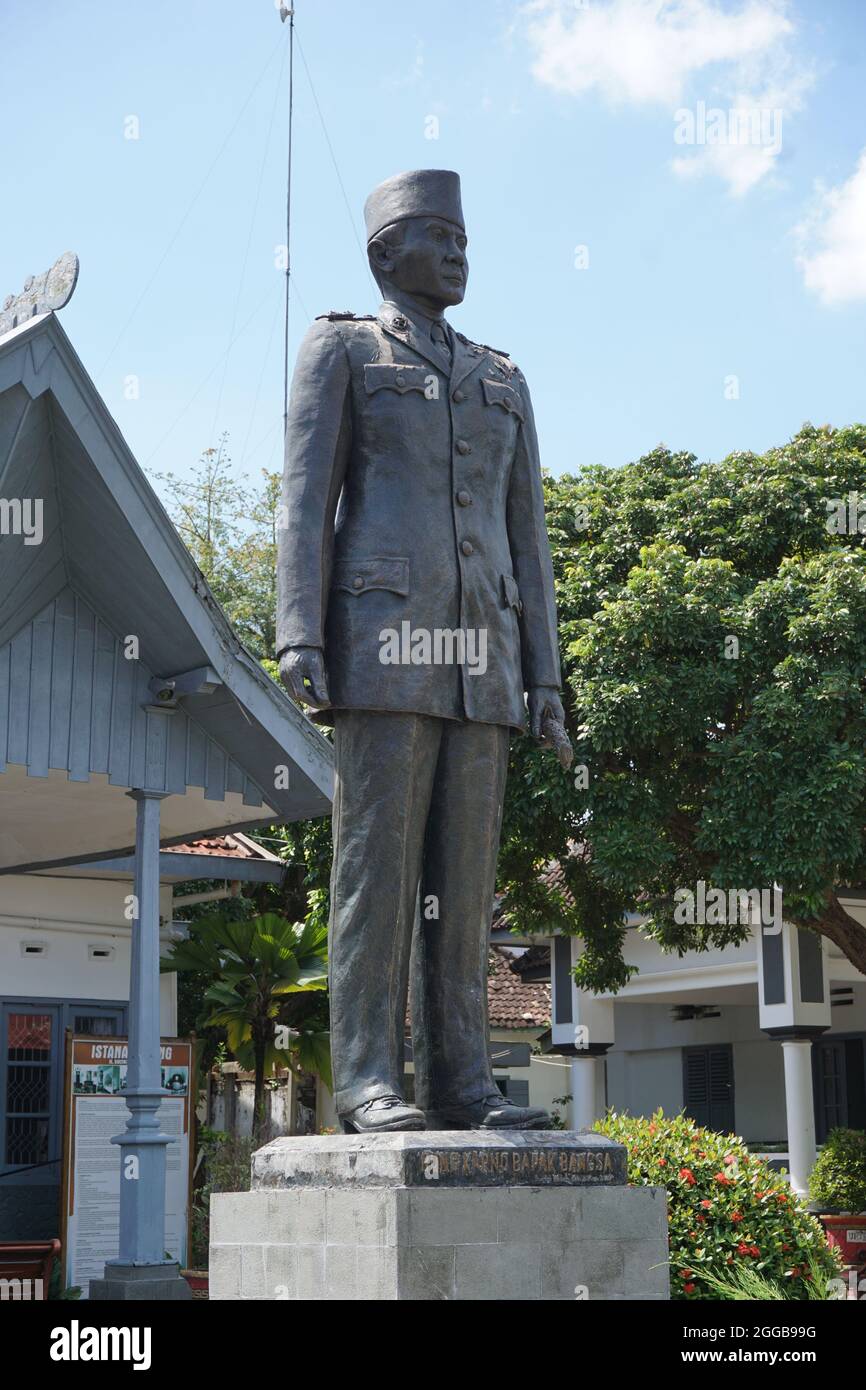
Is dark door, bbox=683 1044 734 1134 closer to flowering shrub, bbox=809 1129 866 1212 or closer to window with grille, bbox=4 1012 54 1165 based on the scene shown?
flowering shrub, bbox=809 1129 866 1212

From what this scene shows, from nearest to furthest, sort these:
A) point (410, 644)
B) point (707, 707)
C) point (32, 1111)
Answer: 1. point (410, 644)
2. point (32, 1111)
3. point (707, 707)

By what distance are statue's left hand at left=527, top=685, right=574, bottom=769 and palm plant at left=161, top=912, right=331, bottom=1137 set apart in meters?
11.4

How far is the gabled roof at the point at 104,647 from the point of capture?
998 cm

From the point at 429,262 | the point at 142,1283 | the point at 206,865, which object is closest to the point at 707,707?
the point at 206,865

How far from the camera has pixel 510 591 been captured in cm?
555

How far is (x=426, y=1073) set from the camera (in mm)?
5281

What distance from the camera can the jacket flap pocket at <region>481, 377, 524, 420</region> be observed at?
560 centimetres

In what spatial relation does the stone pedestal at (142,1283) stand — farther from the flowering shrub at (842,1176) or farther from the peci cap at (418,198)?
the flowering shrub at (842,1176)

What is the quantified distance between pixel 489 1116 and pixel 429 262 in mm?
2760

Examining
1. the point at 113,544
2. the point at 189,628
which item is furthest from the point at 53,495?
the point at 189,628

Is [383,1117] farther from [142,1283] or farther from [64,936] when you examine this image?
[64,936]

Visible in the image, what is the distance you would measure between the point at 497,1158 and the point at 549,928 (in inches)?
577
